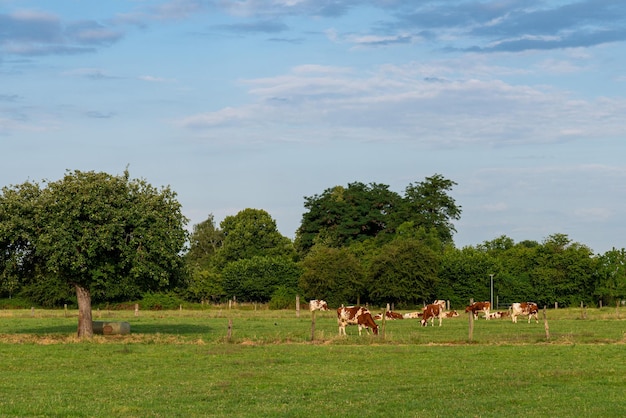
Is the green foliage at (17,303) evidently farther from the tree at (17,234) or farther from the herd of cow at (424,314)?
the tree at (17,234)

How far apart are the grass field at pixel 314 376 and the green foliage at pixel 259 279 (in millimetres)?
66921

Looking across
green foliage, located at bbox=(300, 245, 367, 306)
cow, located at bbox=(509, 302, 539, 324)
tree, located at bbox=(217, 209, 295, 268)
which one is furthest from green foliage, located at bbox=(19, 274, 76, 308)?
cow, located at bbox=(509, 302, 539, 324)

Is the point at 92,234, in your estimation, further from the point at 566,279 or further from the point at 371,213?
the point at 371,213

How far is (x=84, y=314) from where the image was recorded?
44.4 metres

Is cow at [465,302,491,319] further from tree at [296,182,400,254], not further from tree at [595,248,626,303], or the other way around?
tree at [296,182,400,254]

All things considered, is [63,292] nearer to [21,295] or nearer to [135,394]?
[21,295]

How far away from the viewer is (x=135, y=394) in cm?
2306

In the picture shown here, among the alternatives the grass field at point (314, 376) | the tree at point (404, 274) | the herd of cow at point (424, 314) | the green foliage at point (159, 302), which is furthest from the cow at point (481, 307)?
the green foliage at point (159, 302)

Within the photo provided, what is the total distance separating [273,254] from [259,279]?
26129 mm

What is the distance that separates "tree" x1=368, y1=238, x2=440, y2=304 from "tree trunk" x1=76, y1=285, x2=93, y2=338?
57.9 m

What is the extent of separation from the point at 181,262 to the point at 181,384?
20.8 metres

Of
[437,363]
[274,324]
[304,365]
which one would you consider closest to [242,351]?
[304,365]

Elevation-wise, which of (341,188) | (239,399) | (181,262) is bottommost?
(239,399)

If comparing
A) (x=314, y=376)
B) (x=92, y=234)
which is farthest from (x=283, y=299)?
(x=314, y=376)
